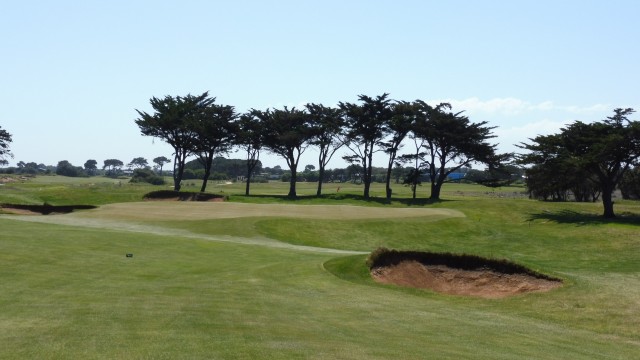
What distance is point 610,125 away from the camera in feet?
193

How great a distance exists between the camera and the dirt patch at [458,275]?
24272mm

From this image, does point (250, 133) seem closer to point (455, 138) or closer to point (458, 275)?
point (455, 138)

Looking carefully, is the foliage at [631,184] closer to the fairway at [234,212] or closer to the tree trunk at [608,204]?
the tree trunk at [608,204]

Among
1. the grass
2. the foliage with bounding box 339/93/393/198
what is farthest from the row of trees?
the grass

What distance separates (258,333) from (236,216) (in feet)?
129

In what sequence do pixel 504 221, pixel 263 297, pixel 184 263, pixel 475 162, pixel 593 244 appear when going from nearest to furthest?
1. pixel 263 297
2. pixel 184 263
3. pixel 593 244
4. pixel 504 221
5. pixel 475 162

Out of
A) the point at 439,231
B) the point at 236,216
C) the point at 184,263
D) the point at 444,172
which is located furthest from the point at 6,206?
the point at 444,172

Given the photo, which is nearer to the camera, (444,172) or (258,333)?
(258,333)

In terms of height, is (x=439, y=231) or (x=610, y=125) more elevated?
(x=610, y=125)

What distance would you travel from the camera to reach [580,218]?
57.1 m

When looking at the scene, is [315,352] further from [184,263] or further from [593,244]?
[593,244]

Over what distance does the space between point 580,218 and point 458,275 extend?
120ft

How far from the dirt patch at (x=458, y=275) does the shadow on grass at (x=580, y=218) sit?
3109 cm

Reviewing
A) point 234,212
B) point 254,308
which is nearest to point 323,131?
point 234,212
